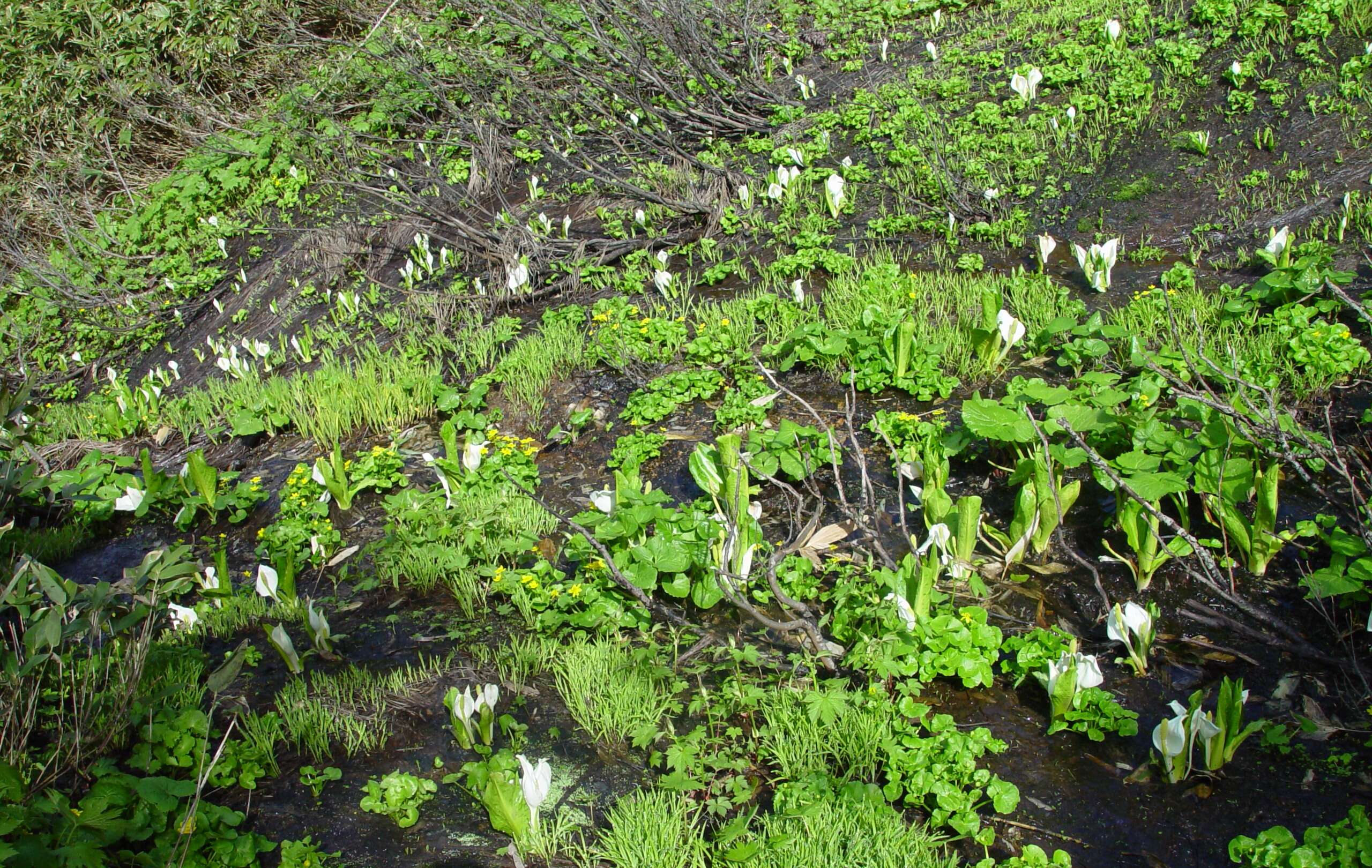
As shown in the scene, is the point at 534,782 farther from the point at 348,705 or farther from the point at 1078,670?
the point at 1078,670

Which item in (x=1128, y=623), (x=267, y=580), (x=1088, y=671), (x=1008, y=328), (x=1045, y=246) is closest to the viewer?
(x=1088, y=671)

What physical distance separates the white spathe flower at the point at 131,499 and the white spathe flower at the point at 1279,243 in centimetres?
618

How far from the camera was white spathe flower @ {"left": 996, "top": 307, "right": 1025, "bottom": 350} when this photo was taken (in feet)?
14.3

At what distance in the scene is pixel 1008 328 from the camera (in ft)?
14.5

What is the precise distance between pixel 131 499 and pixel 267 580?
207cm

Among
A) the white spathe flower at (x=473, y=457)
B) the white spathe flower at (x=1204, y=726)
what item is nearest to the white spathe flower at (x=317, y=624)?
the white spathe flower at (x=473, y=457)

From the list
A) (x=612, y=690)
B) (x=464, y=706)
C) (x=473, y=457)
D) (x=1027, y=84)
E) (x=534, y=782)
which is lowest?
(x=473, y=457)

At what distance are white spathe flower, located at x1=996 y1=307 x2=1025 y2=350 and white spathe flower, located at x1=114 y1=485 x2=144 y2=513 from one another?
4673 millimetres

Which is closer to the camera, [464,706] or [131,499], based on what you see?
[464,706]

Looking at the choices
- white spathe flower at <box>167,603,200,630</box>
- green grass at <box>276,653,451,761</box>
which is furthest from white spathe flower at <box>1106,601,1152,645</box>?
white spathe flower at <box>167,603,200,630</box>

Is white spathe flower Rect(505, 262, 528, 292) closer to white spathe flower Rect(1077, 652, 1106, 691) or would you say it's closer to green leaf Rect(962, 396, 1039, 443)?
green leaf Rect(962, 396, 1039, 443)

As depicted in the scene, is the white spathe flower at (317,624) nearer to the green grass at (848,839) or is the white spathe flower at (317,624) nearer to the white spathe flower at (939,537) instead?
the green grass at (848,839)

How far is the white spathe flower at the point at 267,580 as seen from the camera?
3.52m

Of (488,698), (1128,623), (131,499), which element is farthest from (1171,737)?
(131,499)
